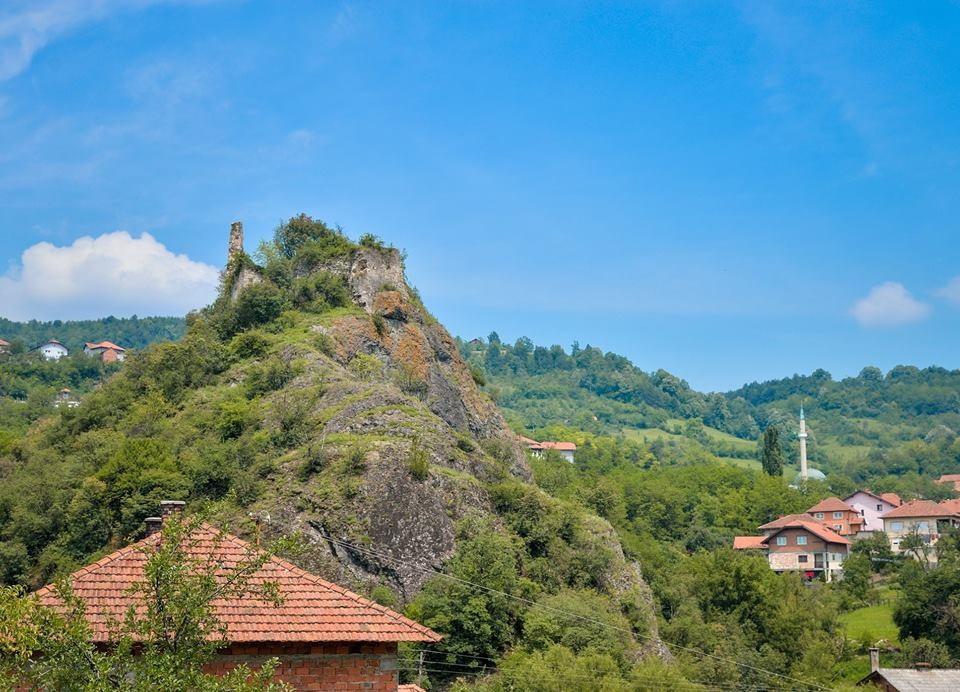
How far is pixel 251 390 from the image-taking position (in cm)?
6066

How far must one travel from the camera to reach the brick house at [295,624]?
1531cm

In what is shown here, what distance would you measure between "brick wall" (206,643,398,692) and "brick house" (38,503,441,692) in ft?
0.05

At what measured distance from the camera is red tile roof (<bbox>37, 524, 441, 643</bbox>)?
15219 millimetres

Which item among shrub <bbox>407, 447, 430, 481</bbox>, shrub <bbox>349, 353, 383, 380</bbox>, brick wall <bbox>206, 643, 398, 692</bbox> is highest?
shrub <bbox>349, 353, 383, 380</bbox>

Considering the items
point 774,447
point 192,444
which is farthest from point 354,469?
point 774,447

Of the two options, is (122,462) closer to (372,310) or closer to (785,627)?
(372,310)

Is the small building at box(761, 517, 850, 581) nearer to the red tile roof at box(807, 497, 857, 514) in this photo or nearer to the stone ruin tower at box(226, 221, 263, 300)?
the red tile roof at box(807, 497, 857, 514)

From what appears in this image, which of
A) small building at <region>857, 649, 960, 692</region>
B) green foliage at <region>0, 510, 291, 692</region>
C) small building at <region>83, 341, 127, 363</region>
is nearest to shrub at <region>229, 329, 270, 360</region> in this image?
small building at <region>857, 649, 960, 692</region>

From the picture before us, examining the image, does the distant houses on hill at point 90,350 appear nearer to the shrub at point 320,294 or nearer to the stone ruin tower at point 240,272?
the stone ruin tower at point 240,272

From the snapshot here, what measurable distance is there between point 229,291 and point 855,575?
173 feet

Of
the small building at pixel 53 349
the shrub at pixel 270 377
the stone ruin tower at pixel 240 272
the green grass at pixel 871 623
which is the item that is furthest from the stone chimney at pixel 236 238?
the small building at pixel 53 349

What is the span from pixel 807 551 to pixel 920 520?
668 inches

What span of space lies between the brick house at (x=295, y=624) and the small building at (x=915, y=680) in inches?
1482

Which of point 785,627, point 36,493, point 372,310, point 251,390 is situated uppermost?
point 372,310
